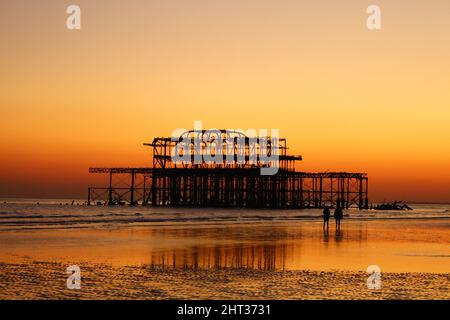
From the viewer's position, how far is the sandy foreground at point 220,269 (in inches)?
446

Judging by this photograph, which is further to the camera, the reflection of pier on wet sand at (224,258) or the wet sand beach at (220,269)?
the reflection of pier on wet sand at (224,258)

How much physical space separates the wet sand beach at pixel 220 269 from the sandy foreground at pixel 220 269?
0.6 inches

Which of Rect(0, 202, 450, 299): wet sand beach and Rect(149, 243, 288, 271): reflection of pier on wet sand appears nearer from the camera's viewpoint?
Rect(0, 202, 450, 299): wet sand beach

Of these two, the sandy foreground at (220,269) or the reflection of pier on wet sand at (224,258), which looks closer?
the sandy foreground at (220,269)

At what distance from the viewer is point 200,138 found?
85.2 m

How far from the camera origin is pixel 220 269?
1470cm

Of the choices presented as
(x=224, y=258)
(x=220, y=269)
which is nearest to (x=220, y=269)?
(x=220, y=269)

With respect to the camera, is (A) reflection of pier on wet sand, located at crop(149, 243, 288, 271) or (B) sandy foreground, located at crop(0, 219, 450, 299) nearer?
(B) sandy foreground, located at crop(0, 219, 450, 299)

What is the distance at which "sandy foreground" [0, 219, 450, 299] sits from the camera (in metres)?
11.3

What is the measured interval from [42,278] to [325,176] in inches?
3184

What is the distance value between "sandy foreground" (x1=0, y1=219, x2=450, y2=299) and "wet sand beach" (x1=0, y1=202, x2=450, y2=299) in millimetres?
16

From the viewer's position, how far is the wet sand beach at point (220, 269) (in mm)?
11328

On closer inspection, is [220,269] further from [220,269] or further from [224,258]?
[224,258]
